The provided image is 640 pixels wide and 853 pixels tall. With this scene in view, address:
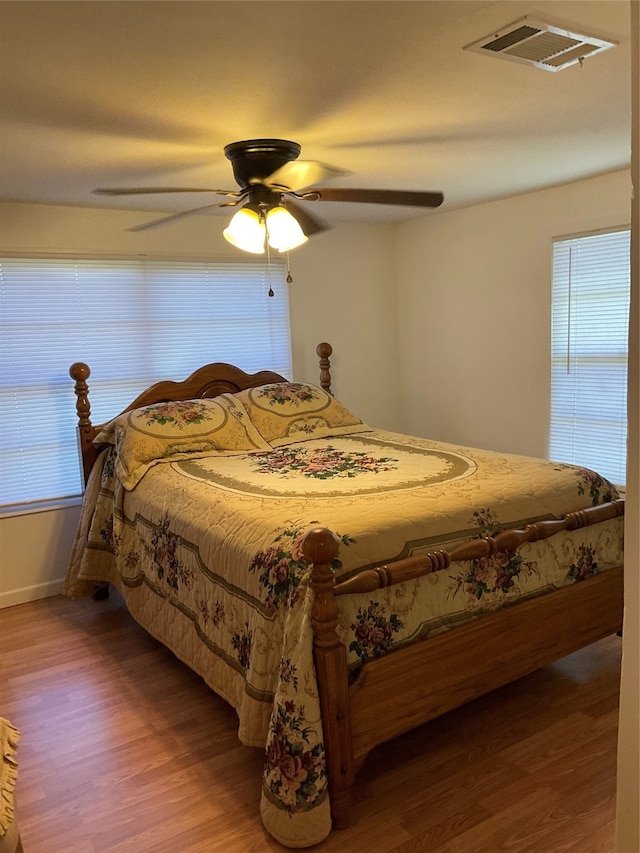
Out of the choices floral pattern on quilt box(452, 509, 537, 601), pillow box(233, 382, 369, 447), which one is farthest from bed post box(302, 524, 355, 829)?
pillow box(233, 382, 369, 447)

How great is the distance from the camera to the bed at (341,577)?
6.12ft

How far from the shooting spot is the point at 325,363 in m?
4.41

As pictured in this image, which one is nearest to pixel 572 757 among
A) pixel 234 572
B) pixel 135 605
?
pixel 234 572

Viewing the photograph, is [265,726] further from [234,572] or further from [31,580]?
[31,580]

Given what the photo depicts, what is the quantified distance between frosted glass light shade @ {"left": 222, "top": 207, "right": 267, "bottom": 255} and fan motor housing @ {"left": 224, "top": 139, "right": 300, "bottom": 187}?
12 cm

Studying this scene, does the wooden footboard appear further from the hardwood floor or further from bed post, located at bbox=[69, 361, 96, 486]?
bed post, located at bbox=[69, 361, 96, 486]

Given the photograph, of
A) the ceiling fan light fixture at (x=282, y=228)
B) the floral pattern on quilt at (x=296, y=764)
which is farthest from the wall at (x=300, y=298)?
the floral pattern on quilt at (x=296, y=764)

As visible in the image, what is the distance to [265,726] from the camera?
2014 mm

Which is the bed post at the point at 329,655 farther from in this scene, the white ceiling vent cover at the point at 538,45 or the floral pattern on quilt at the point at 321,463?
the white ceiling vent cover at the point at 538,45

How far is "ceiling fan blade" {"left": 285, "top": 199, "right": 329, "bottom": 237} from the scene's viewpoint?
2758 mm

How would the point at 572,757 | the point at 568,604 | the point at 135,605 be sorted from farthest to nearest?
the point at 135,605 → the point at 568,604 → the point at 572,757

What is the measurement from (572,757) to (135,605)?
→ 1899 millimetres

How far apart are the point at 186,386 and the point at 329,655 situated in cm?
238

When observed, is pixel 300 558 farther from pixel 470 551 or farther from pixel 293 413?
pixel 293 413
